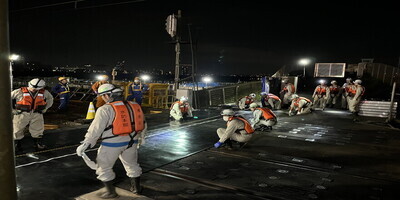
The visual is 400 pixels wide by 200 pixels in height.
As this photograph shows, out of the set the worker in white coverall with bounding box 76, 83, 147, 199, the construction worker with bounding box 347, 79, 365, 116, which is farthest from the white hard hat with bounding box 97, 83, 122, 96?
the construction worker with bounding box 347, 79, 365, 116

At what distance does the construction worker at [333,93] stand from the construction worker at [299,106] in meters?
3.75

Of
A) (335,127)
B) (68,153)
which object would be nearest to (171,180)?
(68,153)

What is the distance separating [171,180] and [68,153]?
9.37 ft

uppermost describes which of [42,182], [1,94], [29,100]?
[1,94]

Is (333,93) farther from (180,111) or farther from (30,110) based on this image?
(30,110)

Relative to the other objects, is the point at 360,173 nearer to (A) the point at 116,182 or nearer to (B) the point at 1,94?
(A) the point at 116,182

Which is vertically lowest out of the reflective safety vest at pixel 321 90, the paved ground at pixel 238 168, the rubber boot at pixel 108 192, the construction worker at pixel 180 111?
the paved ground at pixel 238 168

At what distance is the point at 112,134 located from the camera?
3.79 metres

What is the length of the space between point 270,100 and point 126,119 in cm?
1256

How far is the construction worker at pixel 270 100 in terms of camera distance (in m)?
15.2

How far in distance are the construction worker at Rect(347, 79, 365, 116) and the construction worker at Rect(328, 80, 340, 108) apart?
200 centimetres

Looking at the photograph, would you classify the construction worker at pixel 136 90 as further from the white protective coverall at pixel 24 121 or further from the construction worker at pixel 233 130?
the construction worker at pixel 233 130

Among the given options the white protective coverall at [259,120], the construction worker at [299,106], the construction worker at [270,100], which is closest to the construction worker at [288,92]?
the construction worker at [270,100]

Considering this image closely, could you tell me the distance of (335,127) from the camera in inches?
420
